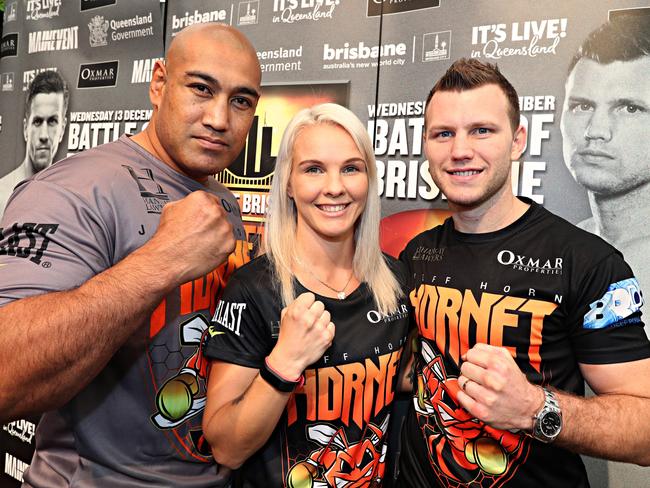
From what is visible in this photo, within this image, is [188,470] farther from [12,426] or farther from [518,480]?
[12,426]

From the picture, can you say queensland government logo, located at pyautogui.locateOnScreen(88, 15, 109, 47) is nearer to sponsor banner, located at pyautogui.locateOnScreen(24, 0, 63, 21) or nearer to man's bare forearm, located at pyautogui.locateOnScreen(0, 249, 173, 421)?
sponsor banner, located at pyautogui.locateOnScreen(24, 0, 63, 21)

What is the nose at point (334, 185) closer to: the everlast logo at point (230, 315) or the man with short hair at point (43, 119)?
the everlast logo at point (230, 315)

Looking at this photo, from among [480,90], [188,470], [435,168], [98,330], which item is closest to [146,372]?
[188,470]

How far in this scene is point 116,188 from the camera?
1.32 metres

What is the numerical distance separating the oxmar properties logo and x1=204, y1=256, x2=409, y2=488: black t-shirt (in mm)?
1600

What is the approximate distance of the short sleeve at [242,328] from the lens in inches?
52.6

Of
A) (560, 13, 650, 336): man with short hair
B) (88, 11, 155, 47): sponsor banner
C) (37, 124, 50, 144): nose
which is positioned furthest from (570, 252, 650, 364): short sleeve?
(37, 124, 50, 144): nose

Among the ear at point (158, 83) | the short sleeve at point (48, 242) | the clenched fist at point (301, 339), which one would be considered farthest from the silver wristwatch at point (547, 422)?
the ear at point (158, 83)

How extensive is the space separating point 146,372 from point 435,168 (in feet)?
3.22

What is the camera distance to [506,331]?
56.0 inches

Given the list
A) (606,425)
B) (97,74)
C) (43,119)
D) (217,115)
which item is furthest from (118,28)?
(606,425)

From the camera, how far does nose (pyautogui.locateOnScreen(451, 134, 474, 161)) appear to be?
1.51 metres

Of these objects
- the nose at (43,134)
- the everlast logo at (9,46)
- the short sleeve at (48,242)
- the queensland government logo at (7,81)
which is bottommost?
the short sleeve at (48,242)

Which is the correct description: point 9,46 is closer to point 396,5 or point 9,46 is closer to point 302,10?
point 302,10
